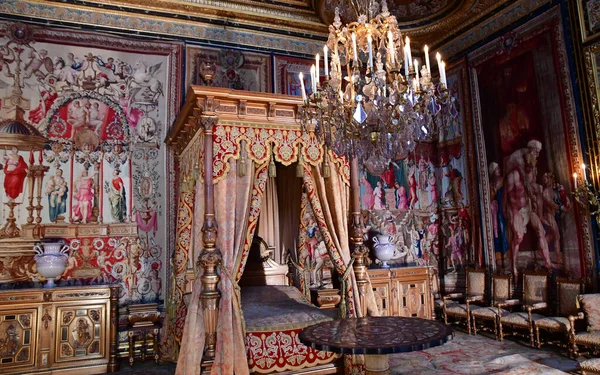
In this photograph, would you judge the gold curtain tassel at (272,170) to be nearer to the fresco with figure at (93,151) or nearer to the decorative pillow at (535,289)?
the fresco with figure at (93,151)

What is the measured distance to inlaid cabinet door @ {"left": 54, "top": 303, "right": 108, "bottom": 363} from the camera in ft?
18.2

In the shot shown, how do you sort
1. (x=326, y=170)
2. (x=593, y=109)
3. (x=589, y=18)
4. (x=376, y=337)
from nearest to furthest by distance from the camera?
(x=376, y=337) → (x=326, y=170) → (x=593, y=109) → (x=589, y=18)

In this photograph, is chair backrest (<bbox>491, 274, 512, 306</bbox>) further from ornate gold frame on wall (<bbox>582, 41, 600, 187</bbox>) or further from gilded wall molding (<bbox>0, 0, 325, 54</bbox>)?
gilded wall molding (<bbox>0, 0, 325, 54</bbox>)

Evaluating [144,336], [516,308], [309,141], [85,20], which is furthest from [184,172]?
[516,308]

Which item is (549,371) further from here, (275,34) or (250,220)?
(275,34)

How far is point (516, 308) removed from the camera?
6.79 metres

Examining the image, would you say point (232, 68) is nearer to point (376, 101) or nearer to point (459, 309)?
point (376, 101)

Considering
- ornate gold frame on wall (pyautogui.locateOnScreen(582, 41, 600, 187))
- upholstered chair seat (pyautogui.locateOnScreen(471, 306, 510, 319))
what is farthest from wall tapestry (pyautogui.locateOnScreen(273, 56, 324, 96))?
upholstered chair seat (pyautogui.locateOnScreen(471, 306, 510, 319))

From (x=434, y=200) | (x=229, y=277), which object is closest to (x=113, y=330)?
(x=229, y=277)

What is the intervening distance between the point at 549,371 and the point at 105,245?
6.01 metres

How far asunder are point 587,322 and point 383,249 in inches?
124

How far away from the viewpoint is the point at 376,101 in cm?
357

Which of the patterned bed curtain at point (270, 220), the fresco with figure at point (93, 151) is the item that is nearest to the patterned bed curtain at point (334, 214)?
the patterned bed curtain at point (270, 220)

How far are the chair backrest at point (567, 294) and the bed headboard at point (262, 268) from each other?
395 cm
